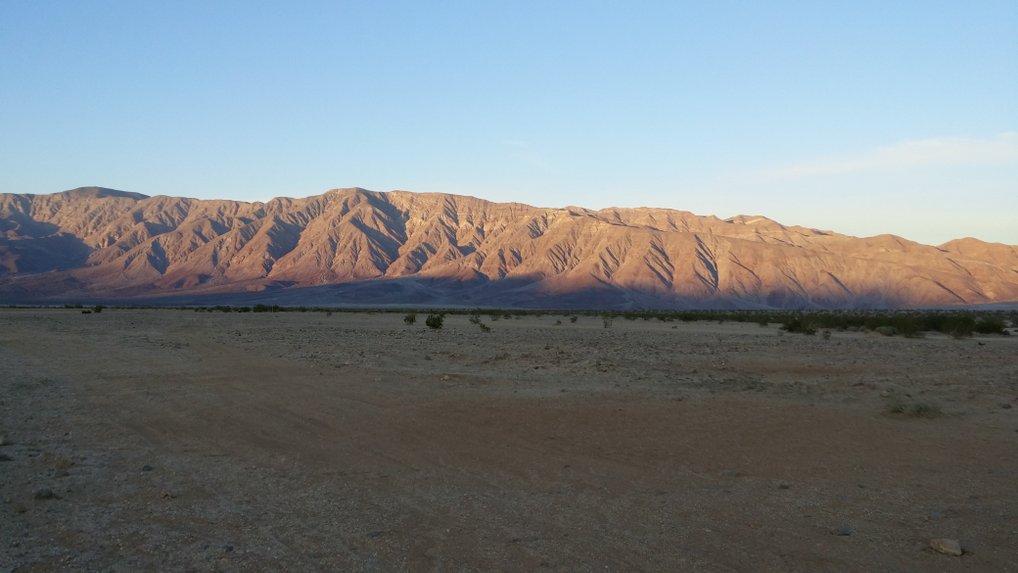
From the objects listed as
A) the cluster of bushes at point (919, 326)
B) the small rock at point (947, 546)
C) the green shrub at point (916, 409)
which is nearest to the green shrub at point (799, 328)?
the cluster of bushes at point (919, 326)

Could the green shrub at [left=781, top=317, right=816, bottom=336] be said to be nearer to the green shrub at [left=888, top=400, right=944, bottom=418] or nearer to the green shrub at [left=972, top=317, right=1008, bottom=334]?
the green shrub at [left=972, top=317, right=1008, bottom=334]

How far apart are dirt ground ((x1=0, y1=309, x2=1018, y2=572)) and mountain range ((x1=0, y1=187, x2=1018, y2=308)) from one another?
122 m

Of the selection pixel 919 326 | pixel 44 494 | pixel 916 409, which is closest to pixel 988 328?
pixel 919 326

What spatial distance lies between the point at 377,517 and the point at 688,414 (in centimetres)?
755

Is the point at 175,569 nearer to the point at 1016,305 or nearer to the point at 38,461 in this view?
the point at 38,461

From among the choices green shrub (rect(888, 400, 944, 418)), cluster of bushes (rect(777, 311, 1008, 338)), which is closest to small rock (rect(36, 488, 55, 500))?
green shrub (rect(888, 400, 944, 418))

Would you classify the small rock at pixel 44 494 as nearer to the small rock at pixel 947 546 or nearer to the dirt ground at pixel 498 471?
the dirt ground at pixel 498 471

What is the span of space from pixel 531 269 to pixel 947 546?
15798 centimetres

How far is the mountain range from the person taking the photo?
141625mm

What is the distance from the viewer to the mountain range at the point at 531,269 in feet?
465

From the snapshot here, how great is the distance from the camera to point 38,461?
29.5 ft

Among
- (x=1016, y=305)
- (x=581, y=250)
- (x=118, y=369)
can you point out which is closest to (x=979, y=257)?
(x=1016, y=305)

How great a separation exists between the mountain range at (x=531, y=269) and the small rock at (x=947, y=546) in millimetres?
130350

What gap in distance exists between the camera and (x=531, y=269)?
16425cm
